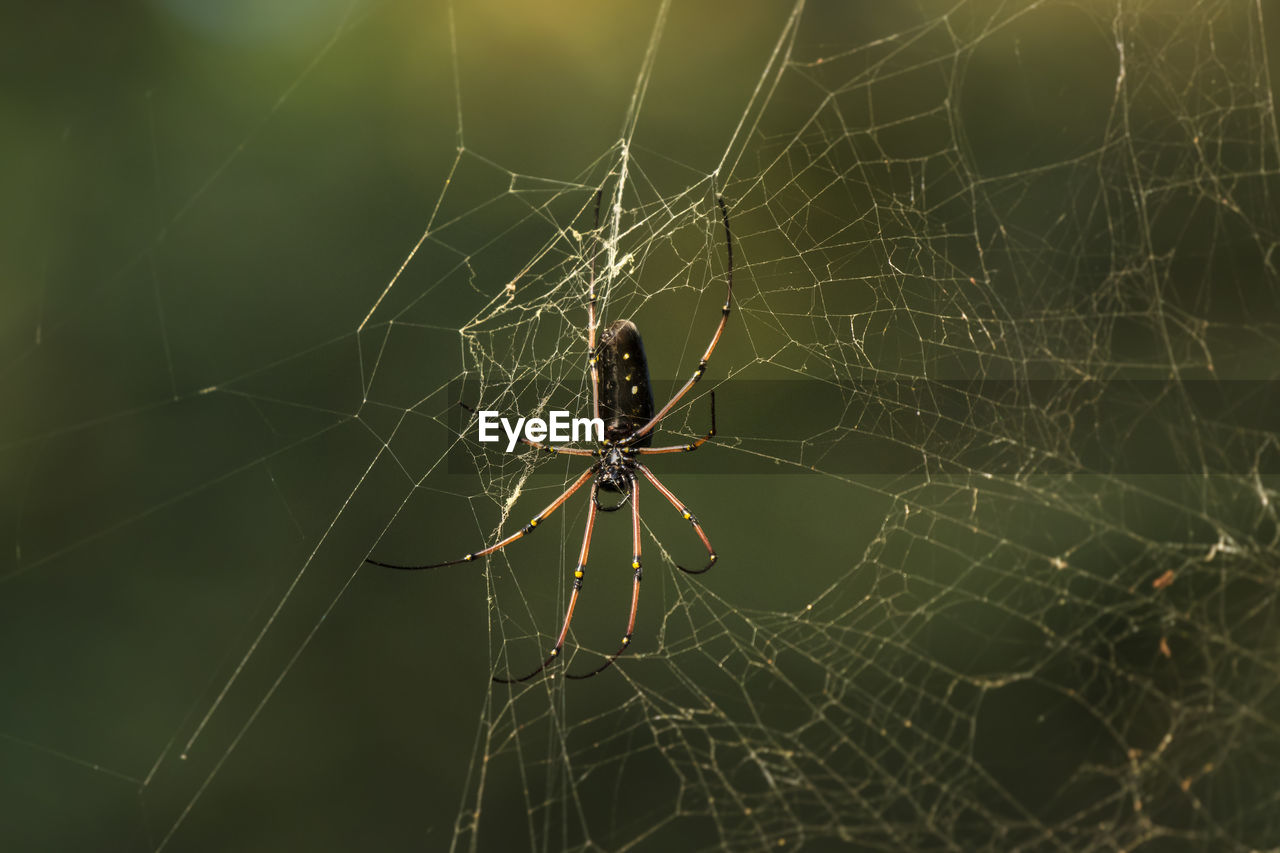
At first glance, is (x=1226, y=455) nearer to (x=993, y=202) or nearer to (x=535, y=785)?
(x=993, y=202)

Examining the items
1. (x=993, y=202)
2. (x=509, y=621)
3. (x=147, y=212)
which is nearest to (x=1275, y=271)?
(x=993, y=202)

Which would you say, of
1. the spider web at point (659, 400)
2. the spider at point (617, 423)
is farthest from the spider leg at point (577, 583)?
the spider web at point (659, 400)

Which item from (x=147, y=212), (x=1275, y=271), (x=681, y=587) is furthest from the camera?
(x=147, y=212)

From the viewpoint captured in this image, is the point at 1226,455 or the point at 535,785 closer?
the point at 1226,455

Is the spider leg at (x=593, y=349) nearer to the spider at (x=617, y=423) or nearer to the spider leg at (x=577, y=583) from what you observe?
the spider at (x=617, y=423)

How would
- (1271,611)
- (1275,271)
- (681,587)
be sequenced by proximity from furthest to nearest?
(681,587), (1275,271), (1271,611)

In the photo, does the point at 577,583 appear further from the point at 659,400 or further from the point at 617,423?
the point at 659,400
